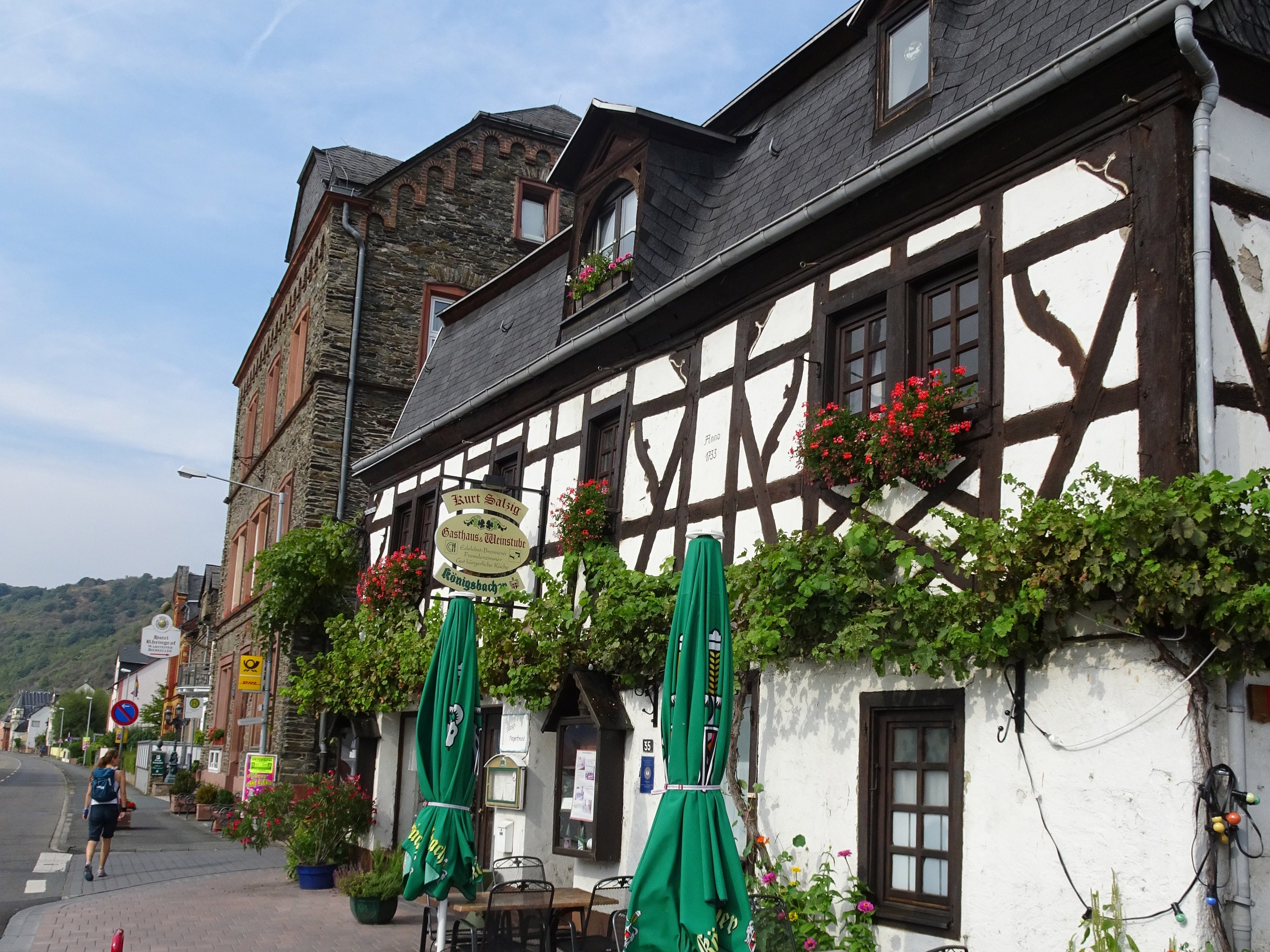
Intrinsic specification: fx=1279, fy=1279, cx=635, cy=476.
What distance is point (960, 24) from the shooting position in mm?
9414

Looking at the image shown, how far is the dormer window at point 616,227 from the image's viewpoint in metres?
12.9

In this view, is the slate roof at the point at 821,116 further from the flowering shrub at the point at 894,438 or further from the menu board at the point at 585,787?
the menu board at the point at 585,787

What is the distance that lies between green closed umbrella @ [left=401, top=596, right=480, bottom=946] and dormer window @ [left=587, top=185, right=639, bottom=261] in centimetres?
440

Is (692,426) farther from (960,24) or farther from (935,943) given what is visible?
(935,943)

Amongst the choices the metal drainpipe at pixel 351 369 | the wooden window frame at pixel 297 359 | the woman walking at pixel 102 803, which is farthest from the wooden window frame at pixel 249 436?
the woman walking at pixel 102 803

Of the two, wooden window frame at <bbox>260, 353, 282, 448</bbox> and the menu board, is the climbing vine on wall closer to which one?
the menu board

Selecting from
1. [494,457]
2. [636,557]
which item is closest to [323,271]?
[494,457]

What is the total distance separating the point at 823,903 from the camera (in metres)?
8.45

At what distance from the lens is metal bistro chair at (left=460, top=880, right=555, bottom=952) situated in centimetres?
927

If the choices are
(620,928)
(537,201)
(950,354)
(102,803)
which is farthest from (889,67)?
(537,201)

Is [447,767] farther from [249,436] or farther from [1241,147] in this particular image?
[249,436]

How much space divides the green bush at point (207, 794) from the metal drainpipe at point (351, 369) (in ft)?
27.9

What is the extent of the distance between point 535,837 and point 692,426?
14.8 ft

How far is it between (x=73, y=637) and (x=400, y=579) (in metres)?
190
